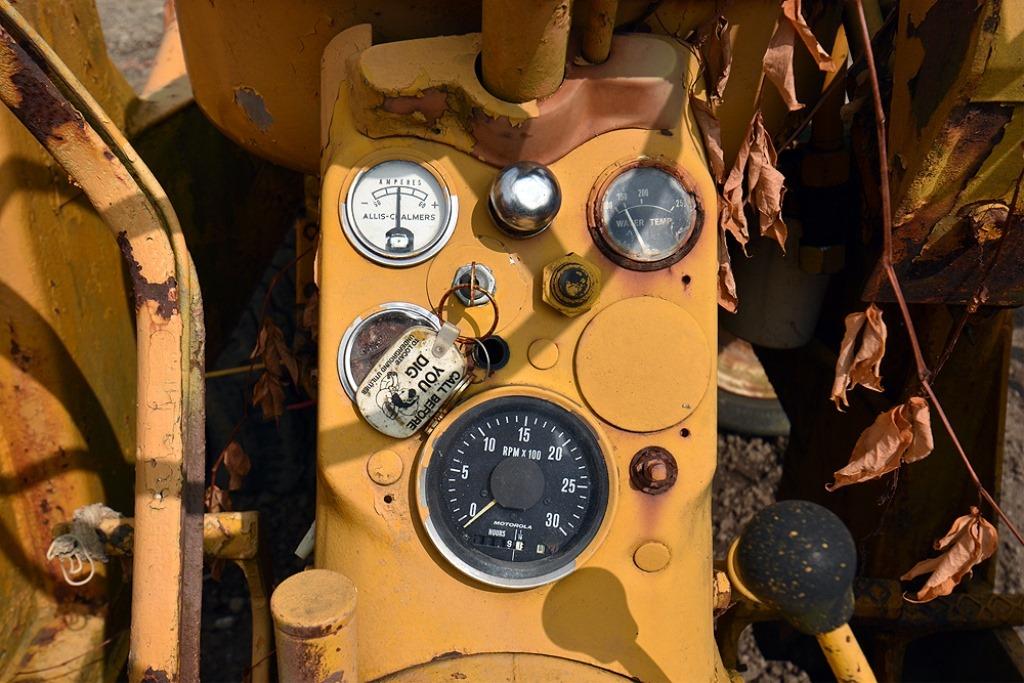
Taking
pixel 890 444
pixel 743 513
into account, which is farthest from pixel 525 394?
pixel 743 513

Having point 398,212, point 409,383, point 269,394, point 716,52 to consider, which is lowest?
point 269,394

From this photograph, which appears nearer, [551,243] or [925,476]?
[551,243]

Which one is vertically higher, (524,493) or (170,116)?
(170,116)

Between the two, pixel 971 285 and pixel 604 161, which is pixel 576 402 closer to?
pixel 604 161

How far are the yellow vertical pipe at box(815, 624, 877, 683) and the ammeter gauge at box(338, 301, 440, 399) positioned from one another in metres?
0.79

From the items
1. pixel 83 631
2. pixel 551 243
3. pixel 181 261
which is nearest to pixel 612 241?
pixel 551 243

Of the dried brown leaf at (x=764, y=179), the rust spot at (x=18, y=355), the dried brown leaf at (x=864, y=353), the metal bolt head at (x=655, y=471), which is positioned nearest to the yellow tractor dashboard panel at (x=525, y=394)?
the metal bolt head at (x=655, y=471)

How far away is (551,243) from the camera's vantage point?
1.66 meters

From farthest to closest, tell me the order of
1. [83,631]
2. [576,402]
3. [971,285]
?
[83,631] < [971,285] < [576,402]

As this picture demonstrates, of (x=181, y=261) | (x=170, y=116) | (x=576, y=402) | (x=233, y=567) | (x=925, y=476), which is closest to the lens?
(x=181, y=261)

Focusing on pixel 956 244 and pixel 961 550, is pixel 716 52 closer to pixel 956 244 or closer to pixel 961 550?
pixel 956 244

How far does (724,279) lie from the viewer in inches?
69.5

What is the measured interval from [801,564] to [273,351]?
4.35 feet

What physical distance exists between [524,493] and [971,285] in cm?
97
